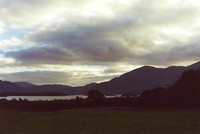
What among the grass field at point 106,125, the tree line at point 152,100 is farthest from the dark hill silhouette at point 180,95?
the grass field at point 106,125

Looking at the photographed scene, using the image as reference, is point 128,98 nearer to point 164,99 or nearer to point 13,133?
point 164,99

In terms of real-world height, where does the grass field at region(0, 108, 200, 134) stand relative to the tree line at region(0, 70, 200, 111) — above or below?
below

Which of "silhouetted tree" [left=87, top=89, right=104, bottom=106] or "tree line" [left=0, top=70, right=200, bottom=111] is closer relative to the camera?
"tree line" [left=0, top=70, right=200, bottom=111]

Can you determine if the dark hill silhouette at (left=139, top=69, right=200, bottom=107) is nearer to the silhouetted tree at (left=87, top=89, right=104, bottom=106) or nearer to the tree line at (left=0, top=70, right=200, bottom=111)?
the tree line at (left=0, top=70, right=200, bottom=111)

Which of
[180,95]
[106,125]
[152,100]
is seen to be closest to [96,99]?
[152,100]

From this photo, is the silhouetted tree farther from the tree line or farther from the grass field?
the grass field

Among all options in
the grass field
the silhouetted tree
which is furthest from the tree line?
the grass field

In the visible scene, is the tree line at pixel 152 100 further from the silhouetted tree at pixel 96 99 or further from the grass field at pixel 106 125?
the grass field at pixel 106 125

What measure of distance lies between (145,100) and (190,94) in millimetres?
16439

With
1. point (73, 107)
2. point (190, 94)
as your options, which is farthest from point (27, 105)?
point (190, 94)

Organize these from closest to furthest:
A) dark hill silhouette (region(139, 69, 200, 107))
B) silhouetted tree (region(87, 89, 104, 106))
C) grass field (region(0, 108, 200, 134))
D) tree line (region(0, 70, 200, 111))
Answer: grass field (region(0, 108, 200, 134))
dark hill silhouette (region(139, 69, 200, 107))
tree line (region(0, 70, 200, 111))
silhouetted tree (region(87, 89, 104, 106))

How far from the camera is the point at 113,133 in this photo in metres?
34.9

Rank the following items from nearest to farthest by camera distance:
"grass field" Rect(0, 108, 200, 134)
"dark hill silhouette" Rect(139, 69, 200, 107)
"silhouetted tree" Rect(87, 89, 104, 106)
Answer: "grass field" Rect(0, 108, 200, 134)
"dark hill silhouette" Rect(139, 69, 200, 107)
"silhouetted tree" Rect(87, 89, 104, 106)

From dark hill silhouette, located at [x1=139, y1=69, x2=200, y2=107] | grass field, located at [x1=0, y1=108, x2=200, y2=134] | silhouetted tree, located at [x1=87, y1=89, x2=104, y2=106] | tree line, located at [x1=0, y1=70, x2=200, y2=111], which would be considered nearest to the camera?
grass field, located at [x1=0, y1=108, x2=200, y2=134]
